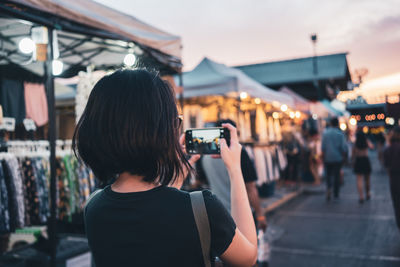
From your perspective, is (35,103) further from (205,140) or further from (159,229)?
(159,229)

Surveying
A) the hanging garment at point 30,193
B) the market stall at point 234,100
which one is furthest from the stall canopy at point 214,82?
the hanging garment at point 30,193

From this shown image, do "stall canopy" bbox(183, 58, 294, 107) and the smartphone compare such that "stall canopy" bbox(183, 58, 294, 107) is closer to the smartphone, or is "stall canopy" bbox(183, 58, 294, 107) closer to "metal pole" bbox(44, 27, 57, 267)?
"metal pole" bbox(44, 27, 57, 267)

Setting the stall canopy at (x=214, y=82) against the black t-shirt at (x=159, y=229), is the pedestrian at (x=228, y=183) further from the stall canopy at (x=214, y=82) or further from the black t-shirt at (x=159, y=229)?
the stall canopy at (x=214, y=82)

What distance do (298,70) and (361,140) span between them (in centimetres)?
1636

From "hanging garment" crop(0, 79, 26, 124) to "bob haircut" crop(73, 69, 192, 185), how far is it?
178 inches

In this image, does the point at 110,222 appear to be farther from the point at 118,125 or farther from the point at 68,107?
the point at 68,107

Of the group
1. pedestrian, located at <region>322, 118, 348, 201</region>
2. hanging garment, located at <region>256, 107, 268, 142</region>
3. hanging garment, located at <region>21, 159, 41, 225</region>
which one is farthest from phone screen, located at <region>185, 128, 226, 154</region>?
hanging garment, located at <region>256, 107, 268, 142</region>

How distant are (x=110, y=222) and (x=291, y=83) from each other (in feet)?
77.6

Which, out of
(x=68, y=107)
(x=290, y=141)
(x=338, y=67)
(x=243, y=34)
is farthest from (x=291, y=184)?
(x=338, y=67)

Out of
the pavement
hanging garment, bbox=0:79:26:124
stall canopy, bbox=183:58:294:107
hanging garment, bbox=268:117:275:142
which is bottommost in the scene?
the pavement

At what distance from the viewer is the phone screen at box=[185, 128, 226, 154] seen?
170 cm

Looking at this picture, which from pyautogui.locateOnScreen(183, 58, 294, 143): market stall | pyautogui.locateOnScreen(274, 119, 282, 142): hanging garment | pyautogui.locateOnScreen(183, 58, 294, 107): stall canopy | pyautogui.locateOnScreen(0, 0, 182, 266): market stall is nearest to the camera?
pyautogui.locateOnScreen(0, 0, 182, 266): market stall

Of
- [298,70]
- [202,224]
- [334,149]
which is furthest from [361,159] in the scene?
[298,70]

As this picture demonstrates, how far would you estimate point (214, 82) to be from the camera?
6812 millimetres
